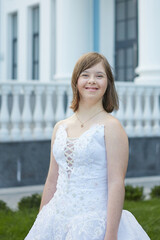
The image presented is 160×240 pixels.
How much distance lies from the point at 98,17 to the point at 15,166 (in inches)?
240

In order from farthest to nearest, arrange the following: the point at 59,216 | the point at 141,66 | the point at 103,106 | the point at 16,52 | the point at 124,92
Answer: the point at 16,52
the point at 141,66
the point at 124,92
the point at 103,106
the point at 59,216

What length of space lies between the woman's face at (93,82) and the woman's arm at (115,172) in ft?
0.56

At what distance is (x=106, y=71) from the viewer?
2.17m

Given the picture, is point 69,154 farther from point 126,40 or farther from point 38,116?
point 126,40

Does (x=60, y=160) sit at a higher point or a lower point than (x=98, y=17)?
lower

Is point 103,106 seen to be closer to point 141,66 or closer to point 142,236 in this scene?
point 142,236

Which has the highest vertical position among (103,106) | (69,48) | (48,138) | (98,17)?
(98,17)

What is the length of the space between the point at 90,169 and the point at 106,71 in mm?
479

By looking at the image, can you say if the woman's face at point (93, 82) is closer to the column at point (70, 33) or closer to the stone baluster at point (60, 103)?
the stone baluster at point (60, 103)

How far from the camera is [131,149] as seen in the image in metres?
8.21

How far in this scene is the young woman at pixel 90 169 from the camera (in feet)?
6.63

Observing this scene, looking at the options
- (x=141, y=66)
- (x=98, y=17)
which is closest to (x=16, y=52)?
(x=98, y=17)

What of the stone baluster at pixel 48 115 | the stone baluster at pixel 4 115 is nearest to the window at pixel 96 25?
the stone baluster at pixel 48 115

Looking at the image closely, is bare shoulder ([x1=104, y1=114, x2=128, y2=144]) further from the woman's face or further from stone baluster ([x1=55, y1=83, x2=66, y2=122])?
stone baluster ([x1=55, y1=83, x2=66, y2=122])
